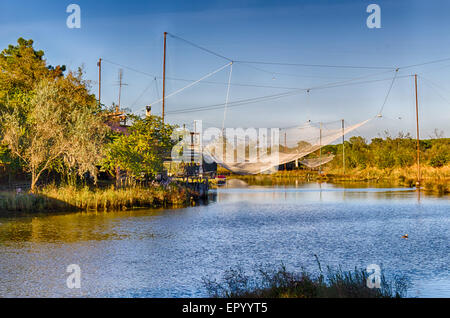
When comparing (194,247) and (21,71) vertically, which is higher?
(21,71)

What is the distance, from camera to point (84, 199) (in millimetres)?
23906

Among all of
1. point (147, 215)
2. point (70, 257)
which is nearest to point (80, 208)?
point (147, 215)

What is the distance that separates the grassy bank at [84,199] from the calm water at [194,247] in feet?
5.87

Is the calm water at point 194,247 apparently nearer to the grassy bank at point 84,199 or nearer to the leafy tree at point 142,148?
the grassy bank at point 84,199

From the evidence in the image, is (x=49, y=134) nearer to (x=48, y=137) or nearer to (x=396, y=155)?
(x=48, y=137)

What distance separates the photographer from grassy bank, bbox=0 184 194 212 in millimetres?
22688

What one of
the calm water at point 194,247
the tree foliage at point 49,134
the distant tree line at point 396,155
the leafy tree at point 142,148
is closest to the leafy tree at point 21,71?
the tree foliage at point 49,134

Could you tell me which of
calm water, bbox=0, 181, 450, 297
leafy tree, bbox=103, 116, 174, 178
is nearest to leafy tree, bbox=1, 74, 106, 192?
leafy tree, bbox=103, 116, 174, 178

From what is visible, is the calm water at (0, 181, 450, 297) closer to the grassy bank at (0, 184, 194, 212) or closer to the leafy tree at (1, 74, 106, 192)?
the grassy bank at (0, 184, 194, 212)

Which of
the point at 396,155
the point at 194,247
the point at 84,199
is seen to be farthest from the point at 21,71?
the point at 396,155

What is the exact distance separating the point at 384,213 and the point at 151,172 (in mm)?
13951

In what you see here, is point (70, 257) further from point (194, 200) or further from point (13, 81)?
point (13, 81)

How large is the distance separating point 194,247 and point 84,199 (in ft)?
36.7

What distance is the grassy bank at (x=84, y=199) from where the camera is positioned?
74.4 ft
